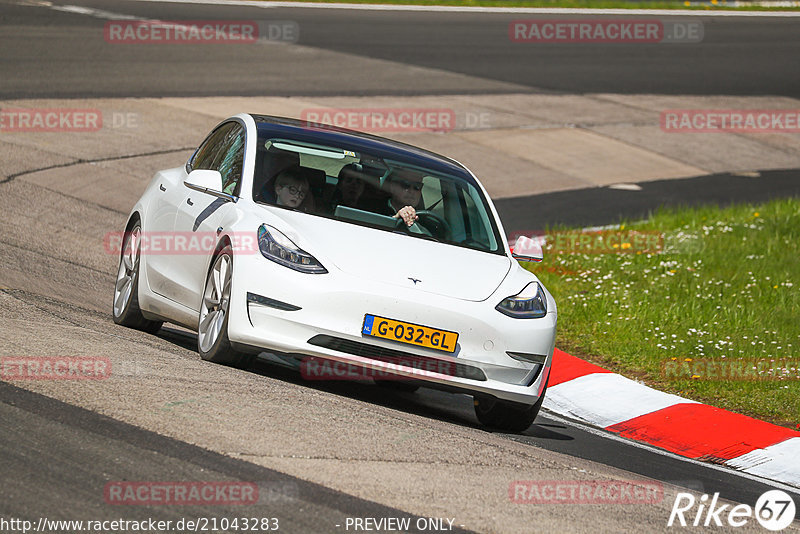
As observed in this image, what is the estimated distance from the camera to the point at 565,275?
12477 mm

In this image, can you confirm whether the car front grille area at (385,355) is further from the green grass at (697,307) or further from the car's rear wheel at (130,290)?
the green grass at (697,307)

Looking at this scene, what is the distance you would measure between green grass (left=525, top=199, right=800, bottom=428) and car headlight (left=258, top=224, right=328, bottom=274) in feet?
11.8

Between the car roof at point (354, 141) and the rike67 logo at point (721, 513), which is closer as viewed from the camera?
the rike67 logo at point (721, 513)

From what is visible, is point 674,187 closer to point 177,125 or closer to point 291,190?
point 177,125

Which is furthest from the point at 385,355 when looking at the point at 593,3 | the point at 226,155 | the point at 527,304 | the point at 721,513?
the point at 593,3

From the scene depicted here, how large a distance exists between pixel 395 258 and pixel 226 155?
182cm

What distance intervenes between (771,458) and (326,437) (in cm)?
337

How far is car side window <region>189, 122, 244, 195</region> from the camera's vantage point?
311 inches

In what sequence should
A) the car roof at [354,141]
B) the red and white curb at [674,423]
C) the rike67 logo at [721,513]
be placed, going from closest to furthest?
the rike67 logo at [721,513] < the red and white curb at [674,423] < the car roof at [354,141]

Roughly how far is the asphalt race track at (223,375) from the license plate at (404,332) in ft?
1.39

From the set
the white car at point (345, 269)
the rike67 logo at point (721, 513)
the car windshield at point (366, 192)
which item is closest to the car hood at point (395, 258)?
the white car at point (345, 269)

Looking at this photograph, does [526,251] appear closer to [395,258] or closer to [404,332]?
[395,258]

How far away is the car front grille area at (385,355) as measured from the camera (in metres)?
6.75

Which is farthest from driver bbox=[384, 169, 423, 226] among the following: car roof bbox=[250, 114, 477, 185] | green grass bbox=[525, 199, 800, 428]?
green grass bbox=[525, 199, 800, 428]
